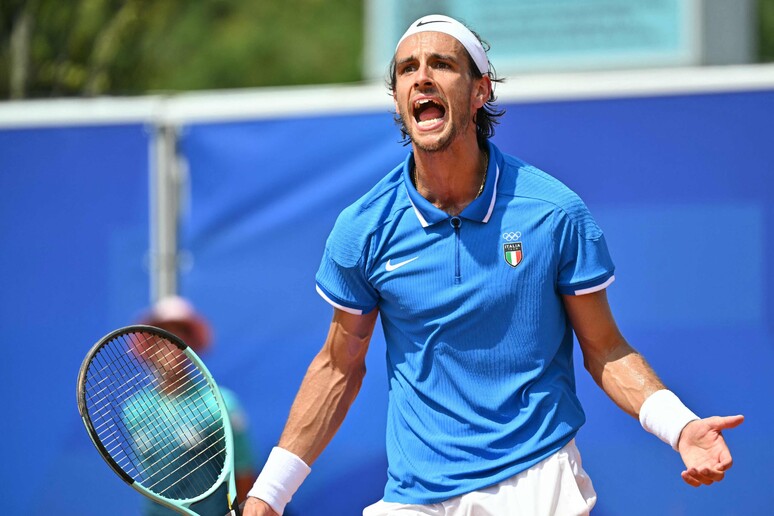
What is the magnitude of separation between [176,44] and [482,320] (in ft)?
45.4

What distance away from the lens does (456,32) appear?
3641 mm

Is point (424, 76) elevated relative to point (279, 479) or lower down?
elevated

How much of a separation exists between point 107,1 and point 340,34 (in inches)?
217

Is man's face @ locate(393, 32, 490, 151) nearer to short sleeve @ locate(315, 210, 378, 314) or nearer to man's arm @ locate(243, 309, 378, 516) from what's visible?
short sleeve @ locate(315, 210, 378, 314)

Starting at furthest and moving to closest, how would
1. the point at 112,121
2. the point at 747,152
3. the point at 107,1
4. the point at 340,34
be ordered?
the point at 340,34
the point at 107,1
the point at 112,121
the point at 747,152

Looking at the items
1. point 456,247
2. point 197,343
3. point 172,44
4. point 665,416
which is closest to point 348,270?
point 456,247

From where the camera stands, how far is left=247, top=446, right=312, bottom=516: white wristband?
11.8 ft

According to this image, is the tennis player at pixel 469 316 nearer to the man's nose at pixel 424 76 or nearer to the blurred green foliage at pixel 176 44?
the man's nose at pixel 424 76

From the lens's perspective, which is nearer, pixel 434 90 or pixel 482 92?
pixel 434 90

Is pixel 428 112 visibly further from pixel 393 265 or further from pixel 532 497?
pixel 532 497

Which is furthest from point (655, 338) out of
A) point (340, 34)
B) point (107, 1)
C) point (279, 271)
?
point (340, 34)

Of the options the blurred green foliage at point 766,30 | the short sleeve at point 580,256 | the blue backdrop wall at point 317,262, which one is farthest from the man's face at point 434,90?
the blurred green foliage at point 766,30

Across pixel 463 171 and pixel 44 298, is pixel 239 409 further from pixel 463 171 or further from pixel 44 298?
pixel 463 171

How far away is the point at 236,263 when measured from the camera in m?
6.59
